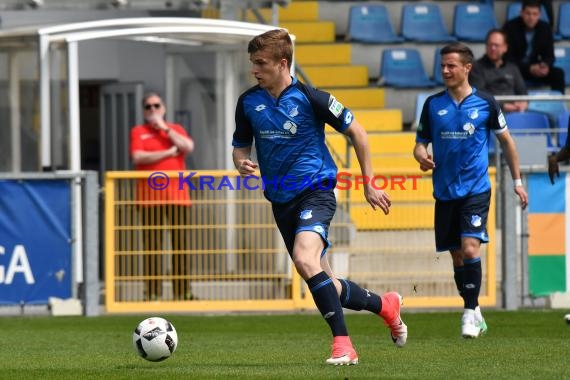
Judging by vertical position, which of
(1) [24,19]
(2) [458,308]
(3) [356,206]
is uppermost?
(1) [24,19]

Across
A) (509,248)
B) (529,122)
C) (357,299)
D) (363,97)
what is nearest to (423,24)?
(363,97)

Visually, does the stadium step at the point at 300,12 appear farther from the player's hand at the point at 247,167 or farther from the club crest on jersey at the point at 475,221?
the player's hand at the point at 247,167

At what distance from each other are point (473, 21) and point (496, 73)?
422cm

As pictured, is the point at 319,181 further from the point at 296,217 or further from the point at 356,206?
the point at 356,206

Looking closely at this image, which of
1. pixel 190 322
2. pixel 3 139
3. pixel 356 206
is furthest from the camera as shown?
pixel 3 139

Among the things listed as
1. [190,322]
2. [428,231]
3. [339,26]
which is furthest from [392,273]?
[339,26]

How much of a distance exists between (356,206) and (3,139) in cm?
398

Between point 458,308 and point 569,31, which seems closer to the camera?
point 458,308

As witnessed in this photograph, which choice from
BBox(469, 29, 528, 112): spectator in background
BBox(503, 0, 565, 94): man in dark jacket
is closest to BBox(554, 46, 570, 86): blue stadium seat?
BBox(503, 0, 565, 94): man in dark jacket

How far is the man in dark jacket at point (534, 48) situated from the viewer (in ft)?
63.2

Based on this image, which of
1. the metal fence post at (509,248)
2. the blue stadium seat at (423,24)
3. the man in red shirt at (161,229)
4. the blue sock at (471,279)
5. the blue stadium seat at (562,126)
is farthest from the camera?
the blue stadium seat at (423,24)

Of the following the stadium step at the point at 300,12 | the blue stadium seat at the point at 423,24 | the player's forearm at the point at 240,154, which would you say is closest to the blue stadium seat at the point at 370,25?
the blue stadium seat at the point at 423,24

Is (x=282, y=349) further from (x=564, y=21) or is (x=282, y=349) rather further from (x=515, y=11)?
(x=564, y=21)

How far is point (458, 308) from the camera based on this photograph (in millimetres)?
14906
